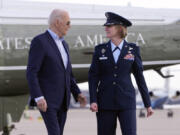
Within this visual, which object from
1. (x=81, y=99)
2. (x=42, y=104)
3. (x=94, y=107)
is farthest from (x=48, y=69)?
(x=94, y=107)

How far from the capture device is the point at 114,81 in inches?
342

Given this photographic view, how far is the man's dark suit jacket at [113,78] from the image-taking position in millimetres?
8695

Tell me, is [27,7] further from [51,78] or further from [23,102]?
[51,78]

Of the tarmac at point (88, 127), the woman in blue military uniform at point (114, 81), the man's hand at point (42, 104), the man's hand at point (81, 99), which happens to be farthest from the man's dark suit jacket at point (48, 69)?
the tarmac at point (88, 127)

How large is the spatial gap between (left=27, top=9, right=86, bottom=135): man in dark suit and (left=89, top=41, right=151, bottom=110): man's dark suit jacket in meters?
0.46

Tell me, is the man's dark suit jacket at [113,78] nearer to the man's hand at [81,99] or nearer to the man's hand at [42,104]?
the man's hand at [81,99]

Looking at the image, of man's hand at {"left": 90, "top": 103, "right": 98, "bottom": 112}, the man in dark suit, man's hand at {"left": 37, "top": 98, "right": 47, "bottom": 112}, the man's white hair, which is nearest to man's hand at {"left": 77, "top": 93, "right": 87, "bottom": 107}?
man's hand at {"left": 90, "top": 103, "right": 98, "bottom": 112}

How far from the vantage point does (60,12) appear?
8.30 meters

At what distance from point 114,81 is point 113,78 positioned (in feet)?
0.13

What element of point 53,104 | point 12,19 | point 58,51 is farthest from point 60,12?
point 12,19

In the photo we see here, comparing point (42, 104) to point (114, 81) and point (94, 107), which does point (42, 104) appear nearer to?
point (94, 107)

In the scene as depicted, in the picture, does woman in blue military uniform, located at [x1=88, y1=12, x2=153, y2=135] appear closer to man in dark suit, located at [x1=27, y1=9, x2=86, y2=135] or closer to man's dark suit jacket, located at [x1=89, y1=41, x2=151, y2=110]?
man's dark suit jacket, located at [x1=89, y1=41, x2=151, y2=110]

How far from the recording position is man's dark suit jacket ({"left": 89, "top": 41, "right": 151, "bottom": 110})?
8.70 meters

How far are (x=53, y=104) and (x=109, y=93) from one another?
76cm
